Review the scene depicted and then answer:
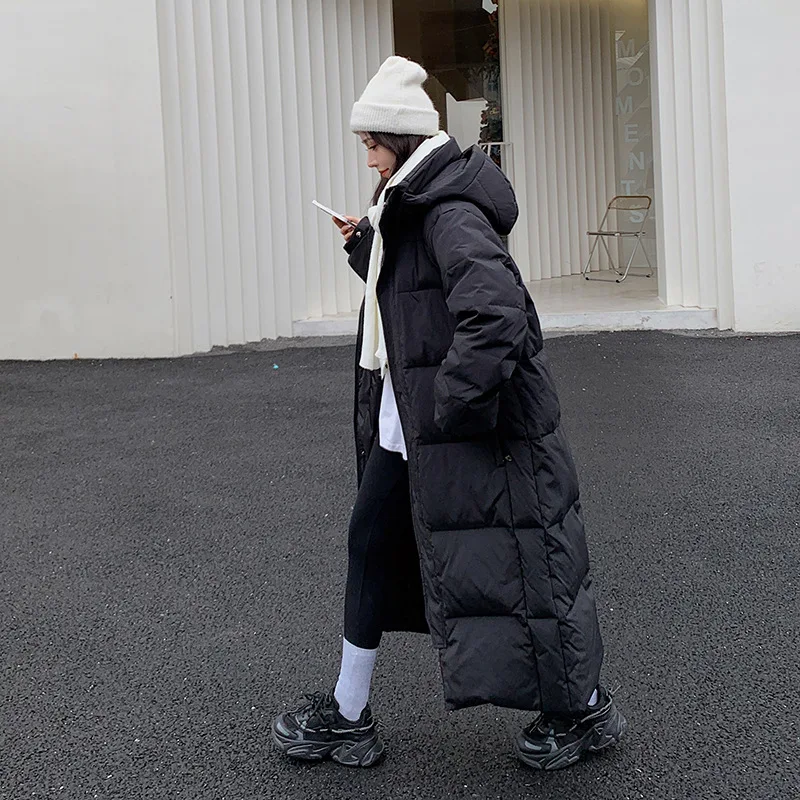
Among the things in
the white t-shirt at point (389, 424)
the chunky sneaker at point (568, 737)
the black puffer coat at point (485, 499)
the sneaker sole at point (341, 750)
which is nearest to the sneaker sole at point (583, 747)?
the chunky sneaker at point (568, 737)

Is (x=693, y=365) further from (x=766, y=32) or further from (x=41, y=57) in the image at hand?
(x=41, y=57)

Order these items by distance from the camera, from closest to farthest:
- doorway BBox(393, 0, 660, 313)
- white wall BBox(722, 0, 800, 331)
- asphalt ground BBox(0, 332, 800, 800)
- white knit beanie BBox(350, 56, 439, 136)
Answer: white knit beanie BBox(350, 56, 439, 136), asphalt ground BBox(0, 332, 800, 800), white wall BBox(722, 0, 800, 331), doorway BBox(393, 0, 660, 313)

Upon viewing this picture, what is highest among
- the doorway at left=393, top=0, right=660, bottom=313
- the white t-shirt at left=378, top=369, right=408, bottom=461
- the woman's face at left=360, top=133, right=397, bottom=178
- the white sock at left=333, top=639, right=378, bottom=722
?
the doorway at left=393, top=0, right=660, bottom=313

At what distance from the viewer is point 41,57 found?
31.8ft

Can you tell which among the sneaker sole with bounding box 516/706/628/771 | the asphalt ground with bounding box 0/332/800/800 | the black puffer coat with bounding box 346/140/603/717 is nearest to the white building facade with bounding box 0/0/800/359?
the asphalt ground with bounding box 0/332/800/800

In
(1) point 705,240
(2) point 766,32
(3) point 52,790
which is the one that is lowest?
(3) point 52,790

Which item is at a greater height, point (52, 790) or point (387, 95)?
point (387, 95)

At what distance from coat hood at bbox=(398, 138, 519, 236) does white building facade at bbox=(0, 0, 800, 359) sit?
723 centimetres

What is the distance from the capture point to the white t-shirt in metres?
2.91

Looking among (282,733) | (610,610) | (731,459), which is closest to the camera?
(282,733)

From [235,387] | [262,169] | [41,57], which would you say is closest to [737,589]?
[235,387]

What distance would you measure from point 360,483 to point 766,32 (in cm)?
770

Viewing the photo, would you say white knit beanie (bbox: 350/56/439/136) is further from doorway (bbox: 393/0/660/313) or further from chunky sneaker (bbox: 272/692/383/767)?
doorway (bbox: 393/0/660/313)

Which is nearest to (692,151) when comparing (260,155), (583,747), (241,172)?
(260,155)
